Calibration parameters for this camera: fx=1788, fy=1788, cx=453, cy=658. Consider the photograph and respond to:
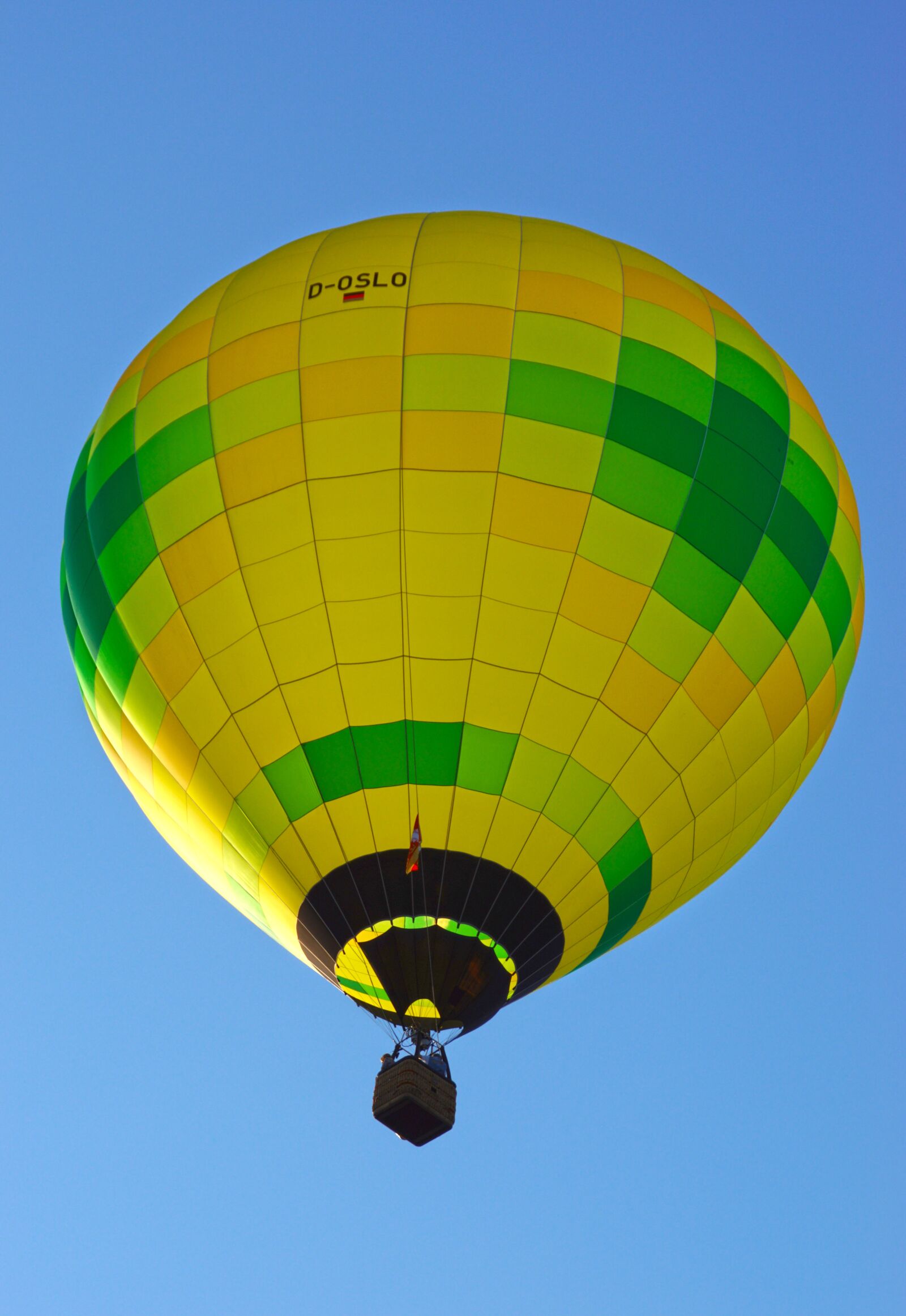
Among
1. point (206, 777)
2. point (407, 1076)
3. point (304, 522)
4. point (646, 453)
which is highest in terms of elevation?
point (646, 453)

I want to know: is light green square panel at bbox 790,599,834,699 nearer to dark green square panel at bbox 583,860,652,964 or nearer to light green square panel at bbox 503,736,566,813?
dark green square panel at bbox 583,860,652,964

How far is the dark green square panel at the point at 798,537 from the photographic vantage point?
36.2 ft

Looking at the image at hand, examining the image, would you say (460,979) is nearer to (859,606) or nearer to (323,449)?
(323,449)

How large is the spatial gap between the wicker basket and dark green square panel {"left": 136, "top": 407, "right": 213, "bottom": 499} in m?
3.76

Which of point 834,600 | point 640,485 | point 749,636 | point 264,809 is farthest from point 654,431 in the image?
point 264,809

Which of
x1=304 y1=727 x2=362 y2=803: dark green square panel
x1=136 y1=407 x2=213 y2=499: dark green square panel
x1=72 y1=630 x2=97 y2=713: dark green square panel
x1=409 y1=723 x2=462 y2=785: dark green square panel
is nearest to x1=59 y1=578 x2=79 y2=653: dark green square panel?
x1=72 y1=630 x2=97 y2=713: dark green square panel

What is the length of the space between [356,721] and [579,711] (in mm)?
1281

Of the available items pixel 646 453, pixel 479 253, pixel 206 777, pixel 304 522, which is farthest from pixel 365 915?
pixel 479 253

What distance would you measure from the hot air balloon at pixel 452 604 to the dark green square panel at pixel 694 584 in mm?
A: 19

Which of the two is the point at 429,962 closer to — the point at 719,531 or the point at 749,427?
the point at 719,531

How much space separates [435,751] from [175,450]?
2.54m

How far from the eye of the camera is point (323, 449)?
10477 millimetres

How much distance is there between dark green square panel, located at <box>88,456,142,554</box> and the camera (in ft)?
36.3

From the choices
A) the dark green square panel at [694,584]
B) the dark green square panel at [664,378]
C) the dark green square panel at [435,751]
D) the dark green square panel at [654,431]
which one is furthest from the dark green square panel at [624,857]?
the dark green square panel at [664,378]
